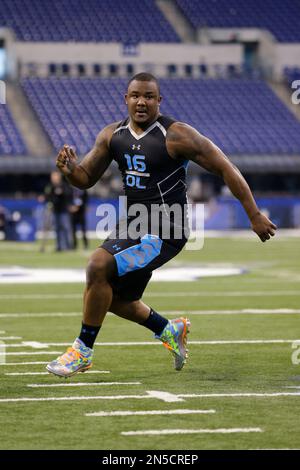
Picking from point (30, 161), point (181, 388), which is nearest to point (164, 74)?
point (30, 161)

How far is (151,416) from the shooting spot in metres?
6.46

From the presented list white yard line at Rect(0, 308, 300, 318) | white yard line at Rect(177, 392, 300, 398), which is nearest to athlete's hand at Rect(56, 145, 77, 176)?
white yard line at Rect(177, 392, 300, 398)

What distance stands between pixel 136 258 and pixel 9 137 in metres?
34.3

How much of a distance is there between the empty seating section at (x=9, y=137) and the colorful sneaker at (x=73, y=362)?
1307 inches

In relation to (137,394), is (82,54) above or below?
above

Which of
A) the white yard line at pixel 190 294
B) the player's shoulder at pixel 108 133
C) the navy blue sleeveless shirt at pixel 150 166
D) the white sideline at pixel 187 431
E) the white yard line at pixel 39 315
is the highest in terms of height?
the player's shoulder at pixel 108 133

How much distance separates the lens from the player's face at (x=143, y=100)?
25.8ft

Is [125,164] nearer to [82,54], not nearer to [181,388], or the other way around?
[181,388]

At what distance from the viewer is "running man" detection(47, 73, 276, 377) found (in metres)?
7.76

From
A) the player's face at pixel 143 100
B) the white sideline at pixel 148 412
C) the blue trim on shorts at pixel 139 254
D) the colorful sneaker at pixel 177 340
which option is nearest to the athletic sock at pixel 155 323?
the colorful sneaker at pixel 177 340

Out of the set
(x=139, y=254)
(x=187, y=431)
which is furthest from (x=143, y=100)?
(x=187, y=431)

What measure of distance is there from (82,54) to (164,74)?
12.4 feet

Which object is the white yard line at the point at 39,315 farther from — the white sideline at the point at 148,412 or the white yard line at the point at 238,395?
the white sideline at the point at 148,412

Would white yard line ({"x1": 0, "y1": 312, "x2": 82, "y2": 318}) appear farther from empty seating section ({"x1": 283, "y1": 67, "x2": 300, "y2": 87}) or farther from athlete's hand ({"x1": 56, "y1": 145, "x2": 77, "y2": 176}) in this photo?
empty seating section ({"x1": 283, "y1": 67, "x2": 300, "y2": 87})
